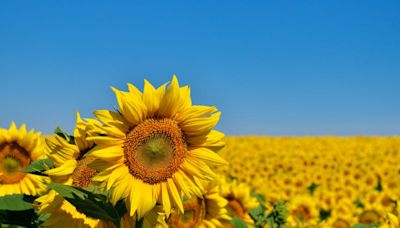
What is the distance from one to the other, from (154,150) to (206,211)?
1883 mm

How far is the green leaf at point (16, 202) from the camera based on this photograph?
3.38 meters

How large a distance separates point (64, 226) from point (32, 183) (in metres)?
1.54

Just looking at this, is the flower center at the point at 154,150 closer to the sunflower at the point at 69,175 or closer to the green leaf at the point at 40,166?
the sunflower at the point at 69,175

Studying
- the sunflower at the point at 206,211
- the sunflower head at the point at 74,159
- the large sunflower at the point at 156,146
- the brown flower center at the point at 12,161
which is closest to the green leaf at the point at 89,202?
the large sunflower at the point at 156,146

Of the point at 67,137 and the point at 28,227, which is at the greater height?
the point at 67,137

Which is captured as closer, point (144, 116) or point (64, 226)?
point (144, 116)

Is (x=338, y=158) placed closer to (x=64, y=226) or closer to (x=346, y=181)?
(x=346, y=181)

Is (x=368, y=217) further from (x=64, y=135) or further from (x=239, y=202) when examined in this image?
(x=64, y=135)

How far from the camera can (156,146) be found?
3.12 m

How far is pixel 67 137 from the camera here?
3406 mm

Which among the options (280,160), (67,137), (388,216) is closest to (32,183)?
(67,137)

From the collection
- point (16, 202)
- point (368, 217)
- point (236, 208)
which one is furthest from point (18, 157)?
point (368, 217)

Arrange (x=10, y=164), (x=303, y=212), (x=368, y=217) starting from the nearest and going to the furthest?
1. (x=10, y=164)
2. (x=368, y=217)
3. (x=303, y=212)

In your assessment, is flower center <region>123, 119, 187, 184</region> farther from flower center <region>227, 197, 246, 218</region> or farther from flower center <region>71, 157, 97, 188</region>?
flower center <region>227, 197, 246, 218</region>
